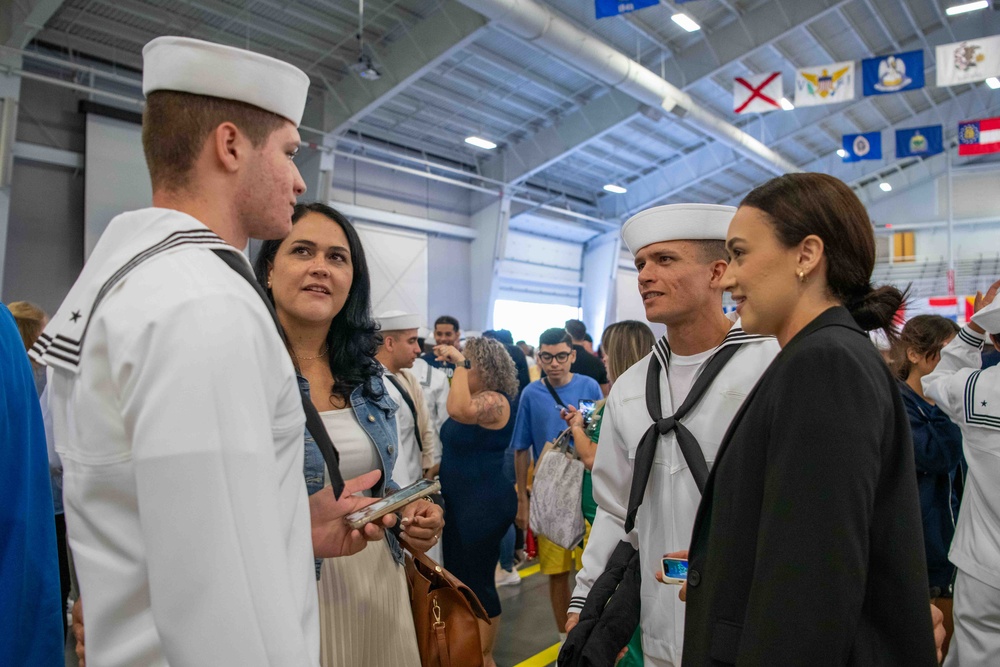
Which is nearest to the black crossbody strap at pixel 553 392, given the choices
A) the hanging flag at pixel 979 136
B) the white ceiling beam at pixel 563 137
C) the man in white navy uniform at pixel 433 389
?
the man in white navy uniform at pixel 433 389

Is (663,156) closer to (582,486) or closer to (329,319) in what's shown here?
(582,486)

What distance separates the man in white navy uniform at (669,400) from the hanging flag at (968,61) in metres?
9.72

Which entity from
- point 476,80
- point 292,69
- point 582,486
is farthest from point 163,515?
point 476,80

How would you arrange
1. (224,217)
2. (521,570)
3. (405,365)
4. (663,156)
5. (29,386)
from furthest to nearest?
(663,156) → (521,570) → (405,365) → (29,386) → (224,217)

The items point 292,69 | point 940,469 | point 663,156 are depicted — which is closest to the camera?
point 292,69

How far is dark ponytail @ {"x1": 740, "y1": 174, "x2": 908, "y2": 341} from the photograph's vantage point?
1.30 metres

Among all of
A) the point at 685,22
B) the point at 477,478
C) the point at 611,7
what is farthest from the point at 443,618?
the point at 685,22

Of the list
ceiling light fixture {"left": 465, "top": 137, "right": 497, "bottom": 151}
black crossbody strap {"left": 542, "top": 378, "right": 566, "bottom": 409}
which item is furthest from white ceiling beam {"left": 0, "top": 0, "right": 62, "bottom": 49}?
black crossbody strap {"left": 542, "top": 378, "right": 566, "bottom": 409}

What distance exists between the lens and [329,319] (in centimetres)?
205

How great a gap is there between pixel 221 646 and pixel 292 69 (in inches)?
37.5

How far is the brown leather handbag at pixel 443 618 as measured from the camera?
193 cm

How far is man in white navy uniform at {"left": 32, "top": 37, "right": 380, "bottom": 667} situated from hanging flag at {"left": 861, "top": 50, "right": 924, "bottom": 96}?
11.7 metres

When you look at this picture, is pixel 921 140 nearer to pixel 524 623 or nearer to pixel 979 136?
pixel 979 136

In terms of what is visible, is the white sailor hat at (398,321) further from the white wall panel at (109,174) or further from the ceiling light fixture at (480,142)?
the ceiling light fixture at (480,142)
